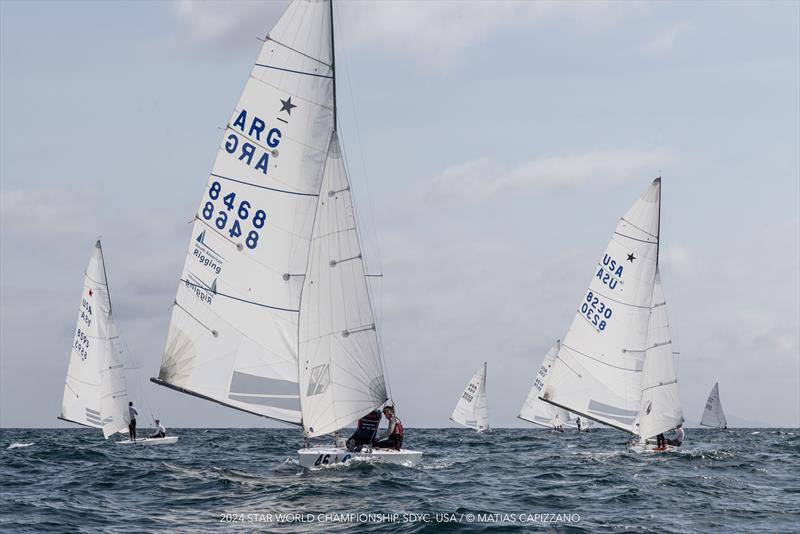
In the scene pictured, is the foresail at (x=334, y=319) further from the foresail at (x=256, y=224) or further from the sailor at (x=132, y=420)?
the sailor at (x=132, y=420)

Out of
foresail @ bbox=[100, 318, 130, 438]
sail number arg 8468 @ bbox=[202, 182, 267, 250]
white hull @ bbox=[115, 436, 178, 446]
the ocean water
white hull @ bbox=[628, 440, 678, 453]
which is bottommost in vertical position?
the ocean water

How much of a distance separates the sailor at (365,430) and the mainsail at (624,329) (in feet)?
44.9

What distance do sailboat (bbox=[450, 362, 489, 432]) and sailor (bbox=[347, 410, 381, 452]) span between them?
2165 inches

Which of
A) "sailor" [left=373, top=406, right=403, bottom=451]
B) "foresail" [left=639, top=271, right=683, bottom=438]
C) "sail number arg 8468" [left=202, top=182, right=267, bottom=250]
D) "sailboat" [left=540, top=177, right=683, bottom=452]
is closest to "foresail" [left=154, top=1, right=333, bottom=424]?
"sail number arg 8468" [left=202, top=182, right=267, bottom=250]

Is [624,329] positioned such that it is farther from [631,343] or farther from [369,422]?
[369,422]

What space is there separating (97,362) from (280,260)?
24765mm

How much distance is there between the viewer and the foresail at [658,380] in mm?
36500

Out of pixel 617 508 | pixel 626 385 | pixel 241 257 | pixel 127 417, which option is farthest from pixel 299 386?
pixel 127 417

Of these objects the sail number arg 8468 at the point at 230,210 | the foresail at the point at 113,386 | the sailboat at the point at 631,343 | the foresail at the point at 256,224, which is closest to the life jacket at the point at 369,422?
the foresail at the point at 256,224

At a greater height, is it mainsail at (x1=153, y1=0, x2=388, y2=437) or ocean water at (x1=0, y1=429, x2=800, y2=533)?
mainsail at (x1=153, y1=0, x2=388, y2=437)

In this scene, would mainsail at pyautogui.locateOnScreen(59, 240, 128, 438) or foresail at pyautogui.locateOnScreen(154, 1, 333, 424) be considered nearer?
foresail at pyautogui.locateOnScreen(154, 1, 333, 424)

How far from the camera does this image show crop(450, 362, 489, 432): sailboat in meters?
79.8

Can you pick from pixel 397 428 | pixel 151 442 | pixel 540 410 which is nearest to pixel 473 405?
pixel 540 410

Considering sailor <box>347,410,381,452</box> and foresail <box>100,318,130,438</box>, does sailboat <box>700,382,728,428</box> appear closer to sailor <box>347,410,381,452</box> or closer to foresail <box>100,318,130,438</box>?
foresail <box>100,318,130,438</box>
